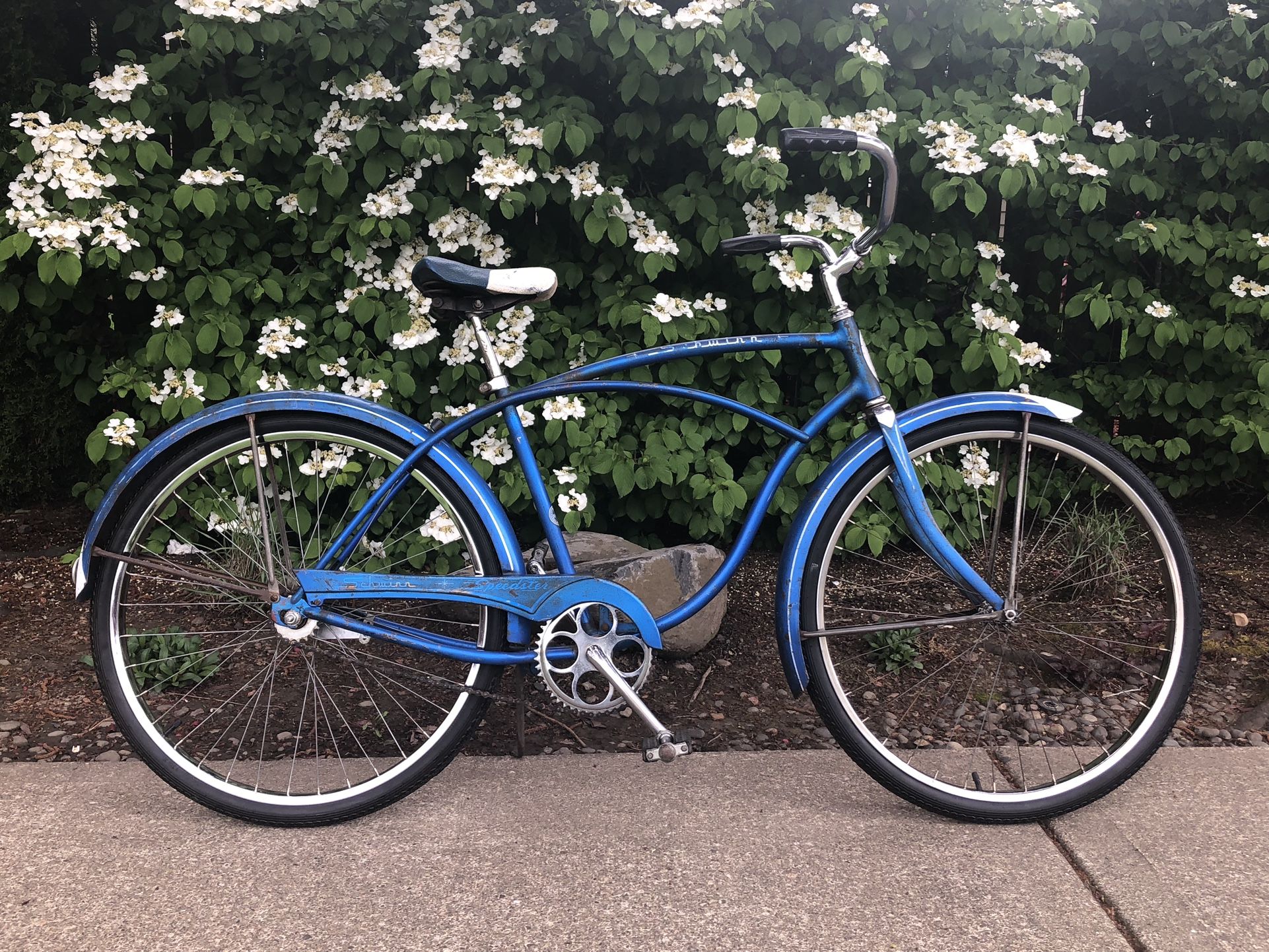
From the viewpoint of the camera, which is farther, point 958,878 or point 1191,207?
point 1191,207

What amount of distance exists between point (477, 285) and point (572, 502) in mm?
1089

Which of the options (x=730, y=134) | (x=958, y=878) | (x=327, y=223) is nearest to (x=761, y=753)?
(x=958, y=878)

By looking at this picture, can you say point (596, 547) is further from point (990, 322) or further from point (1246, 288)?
point (1246, 288)

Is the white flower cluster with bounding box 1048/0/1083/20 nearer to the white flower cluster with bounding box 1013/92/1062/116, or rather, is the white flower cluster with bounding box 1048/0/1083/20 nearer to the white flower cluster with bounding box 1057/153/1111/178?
the white flower cluster with bounding box 1013/92/1062/116

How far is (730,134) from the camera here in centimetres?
290

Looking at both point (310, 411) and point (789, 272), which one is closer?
point (310, 411)

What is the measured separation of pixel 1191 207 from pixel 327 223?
3.06m

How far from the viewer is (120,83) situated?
2.88m

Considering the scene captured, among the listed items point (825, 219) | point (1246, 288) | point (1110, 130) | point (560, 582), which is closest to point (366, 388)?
point (560, 582)

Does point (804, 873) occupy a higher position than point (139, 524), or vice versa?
point (139, 524)

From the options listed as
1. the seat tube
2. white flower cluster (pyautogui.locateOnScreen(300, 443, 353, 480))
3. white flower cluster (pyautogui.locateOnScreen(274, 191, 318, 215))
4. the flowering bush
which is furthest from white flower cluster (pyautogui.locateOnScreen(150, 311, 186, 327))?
the seat tube

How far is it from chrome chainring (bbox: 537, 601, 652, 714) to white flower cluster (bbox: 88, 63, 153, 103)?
2119mm

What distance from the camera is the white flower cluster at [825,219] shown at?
3.04m

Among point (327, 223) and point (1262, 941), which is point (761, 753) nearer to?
point (1262, 941)
